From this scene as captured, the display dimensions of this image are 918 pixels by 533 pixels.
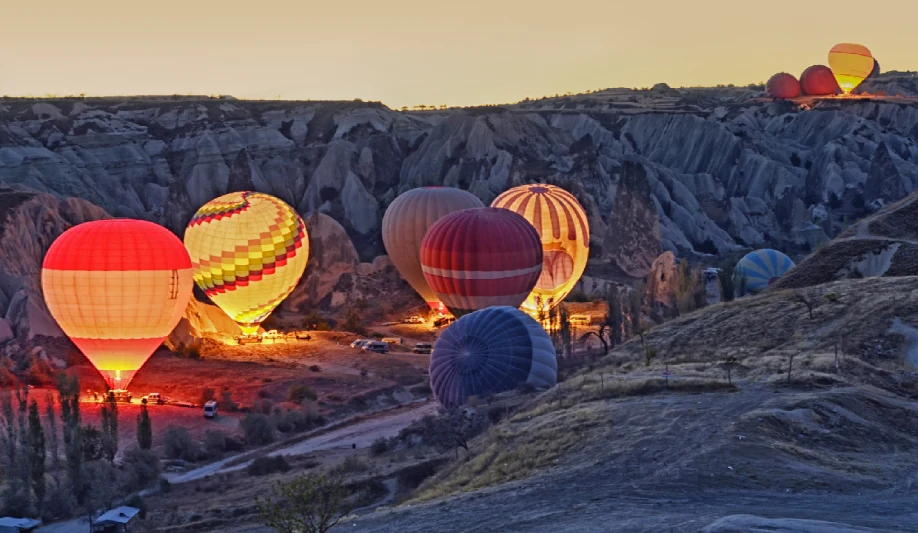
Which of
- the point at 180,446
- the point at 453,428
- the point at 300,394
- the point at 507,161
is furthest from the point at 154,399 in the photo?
the point at 507,161

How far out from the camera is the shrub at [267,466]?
24.6m

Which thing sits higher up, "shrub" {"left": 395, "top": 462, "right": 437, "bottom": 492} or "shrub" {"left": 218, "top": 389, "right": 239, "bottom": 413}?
"shrub" {"left": 395, "top": 462, "right": 437, "bottom": 492}

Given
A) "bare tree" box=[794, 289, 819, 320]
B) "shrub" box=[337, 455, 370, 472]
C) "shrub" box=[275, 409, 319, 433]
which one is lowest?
"shrub" box=[275, 409, 319, 433]

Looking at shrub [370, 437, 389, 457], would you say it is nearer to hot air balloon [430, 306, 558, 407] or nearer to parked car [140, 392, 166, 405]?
hot air balloon [430, 306, 558, 407]

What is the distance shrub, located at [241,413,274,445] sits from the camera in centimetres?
2792

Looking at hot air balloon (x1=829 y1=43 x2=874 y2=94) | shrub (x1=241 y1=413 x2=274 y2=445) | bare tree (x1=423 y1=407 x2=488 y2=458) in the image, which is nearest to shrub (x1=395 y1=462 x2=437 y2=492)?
bare tree (x1=423 y1=407 x2=488 y2=458)

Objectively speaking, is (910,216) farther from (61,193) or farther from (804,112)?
(804,112)

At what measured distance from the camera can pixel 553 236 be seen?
42688mm

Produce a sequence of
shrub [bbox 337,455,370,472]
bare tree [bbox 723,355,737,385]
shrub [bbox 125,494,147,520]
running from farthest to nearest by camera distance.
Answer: shrub [bbox 337,455,370,472] → shrub [bbox 125,494,147,520] → bare tree [bbox 723,355,737,385]

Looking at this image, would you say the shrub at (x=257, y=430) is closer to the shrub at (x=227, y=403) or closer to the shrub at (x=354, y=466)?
the shrub at (x=227, y=403)

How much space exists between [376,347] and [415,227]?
5971 mm

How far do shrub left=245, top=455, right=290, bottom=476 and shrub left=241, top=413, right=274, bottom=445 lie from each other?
9.15ft

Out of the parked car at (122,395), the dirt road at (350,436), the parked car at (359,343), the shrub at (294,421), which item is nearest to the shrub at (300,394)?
the shrub at (294,421)

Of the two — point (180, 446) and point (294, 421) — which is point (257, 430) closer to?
point (294, 421)
